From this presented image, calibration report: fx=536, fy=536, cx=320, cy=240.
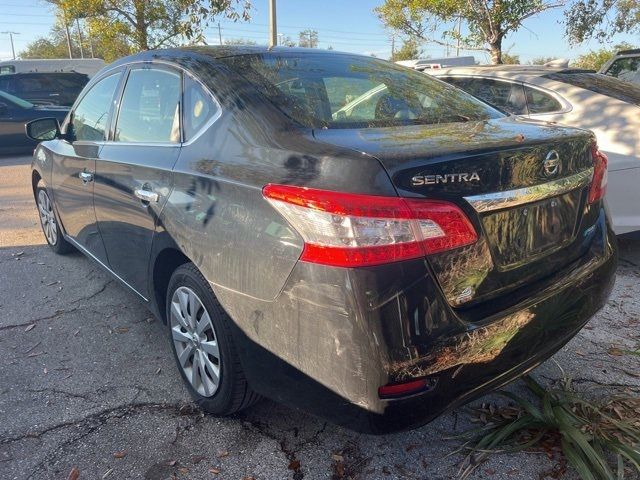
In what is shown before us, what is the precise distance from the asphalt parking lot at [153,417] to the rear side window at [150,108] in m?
1.25

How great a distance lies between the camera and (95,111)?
144 inches

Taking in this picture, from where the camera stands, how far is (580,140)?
2.25 metres

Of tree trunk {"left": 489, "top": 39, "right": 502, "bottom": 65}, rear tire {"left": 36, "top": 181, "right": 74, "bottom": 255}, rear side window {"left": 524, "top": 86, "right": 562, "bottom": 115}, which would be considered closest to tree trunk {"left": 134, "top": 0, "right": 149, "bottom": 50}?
tree trunk {"left": 489, "top": 39, "right": 502, "bottom": 65}

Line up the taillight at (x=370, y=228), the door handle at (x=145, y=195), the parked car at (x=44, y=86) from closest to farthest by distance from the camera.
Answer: the taillight at (x=370, y=228) → the door handle at (x=145, y=195) → the parked car at (x=44, y=86)

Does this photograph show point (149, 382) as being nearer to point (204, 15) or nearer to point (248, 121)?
point (248, 121)

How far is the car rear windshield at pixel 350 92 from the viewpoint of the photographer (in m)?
2.32

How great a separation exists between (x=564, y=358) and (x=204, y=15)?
8642 mm

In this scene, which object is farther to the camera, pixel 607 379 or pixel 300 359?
pixel 607 379

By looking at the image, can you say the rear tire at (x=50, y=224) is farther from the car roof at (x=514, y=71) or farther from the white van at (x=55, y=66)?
the white van at (x=55, y=66)

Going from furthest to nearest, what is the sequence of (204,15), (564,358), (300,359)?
(204,15)
(564,358)
(300,359)

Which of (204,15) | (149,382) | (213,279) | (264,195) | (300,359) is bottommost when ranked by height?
(149,382)

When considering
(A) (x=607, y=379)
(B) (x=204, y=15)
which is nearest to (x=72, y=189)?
(A) (x=607, y=379)

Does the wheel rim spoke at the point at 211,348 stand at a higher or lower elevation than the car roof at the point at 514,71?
lower

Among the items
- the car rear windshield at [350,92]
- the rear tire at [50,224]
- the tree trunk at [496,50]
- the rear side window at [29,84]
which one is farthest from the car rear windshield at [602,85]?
the rear side window at [29,84]
